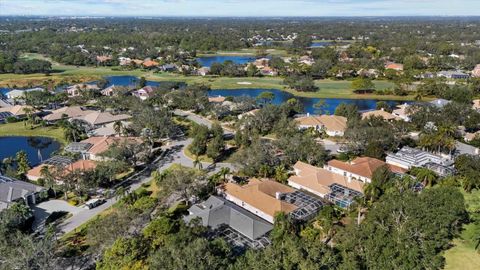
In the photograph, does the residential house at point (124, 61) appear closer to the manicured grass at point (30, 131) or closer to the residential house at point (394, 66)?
the manicured grass at point (30, 131)

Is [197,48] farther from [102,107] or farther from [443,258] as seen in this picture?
[443,258]

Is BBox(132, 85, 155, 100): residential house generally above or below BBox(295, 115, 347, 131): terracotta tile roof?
below

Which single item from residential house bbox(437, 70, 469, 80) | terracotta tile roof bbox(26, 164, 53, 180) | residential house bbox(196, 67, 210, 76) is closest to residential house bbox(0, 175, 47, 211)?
terracotta tile roof bbox(26, 164, 53, 180)

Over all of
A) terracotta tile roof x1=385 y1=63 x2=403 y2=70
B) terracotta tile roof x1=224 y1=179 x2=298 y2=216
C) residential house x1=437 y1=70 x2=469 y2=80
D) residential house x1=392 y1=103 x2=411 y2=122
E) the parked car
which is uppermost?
terracotta tile roof x1=385 y1=63 x2=403 y2=70

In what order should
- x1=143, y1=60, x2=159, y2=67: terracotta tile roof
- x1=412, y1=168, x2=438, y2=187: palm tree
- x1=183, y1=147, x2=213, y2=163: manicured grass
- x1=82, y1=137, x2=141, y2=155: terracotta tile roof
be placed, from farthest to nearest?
1. x1=143, y1=60, x2=159, y2=67: terracotta tile roof
2. x1=82, y1=137, x2=141, y2=155: terracotta tile roof
3. x1=183, y1=147, x2=213, y2=163: manicured grass
4. x1=412, y1=168, x2=438, y2=187: palm tree

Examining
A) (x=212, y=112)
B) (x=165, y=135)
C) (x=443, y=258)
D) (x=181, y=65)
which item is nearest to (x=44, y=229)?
(x=165, y=135)

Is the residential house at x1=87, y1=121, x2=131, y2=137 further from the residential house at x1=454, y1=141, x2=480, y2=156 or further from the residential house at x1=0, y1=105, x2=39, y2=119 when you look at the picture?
the residential house at x1=454, y1=141, x2=480, y2=156

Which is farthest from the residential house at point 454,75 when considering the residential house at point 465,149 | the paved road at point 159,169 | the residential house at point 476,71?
the paved road at point 159,169

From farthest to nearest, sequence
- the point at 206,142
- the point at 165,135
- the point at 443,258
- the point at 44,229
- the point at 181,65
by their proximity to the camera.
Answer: the point at 181,65, the point at 165,135, the point at 206,142, the point at 44,229, the point at 443,258
